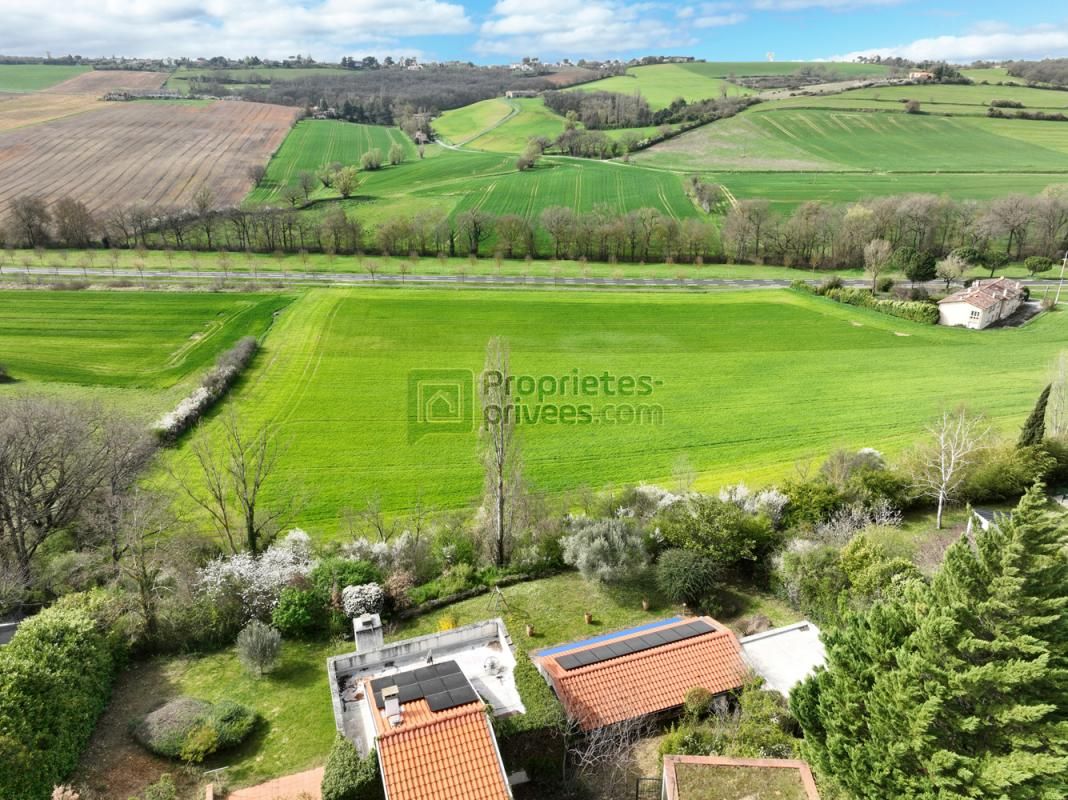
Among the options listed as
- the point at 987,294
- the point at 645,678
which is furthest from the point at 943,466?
the point at 987,294

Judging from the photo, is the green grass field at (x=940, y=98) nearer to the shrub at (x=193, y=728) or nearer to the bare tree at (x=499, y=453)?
the bare tree at (x=499, y=453)

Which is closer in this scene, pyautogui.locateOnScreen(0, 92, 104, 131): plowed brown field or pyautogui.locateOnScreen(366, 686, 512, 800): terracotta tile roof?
pyautogui.locateOnScreen(366, 686, 512, 800): terracotta tile roof

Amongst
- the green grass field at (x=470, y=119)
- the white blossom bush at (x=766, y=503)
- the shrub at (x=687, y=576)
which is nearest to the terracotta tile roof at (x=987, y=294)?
the white blossom bush at (x=766, y=503)

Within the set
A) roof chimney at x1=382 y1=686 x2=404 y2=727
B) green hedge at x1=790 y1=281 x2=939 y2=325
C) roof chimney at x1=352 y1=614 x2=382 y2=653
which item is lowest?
roof chimney at x1=352 y1=614 x2=382 y2=653

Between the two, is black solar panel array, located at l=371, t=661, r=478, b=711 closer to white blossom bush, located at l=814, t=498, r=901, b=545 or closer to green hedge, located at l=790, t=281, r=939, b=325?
white blossom bush, located at l=814, t=498, r=901, b=545

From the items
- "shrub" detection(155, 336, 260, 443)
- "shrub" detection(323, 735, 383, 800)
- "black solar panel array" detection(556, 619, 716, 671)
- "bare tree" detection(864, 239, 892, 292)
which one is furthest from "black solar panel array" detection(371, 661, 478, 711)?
"bare tree" detection(864, 239, 892, 292)

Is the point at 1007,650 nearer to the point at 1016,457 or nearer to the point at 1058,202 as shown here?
the point at 1016,457
